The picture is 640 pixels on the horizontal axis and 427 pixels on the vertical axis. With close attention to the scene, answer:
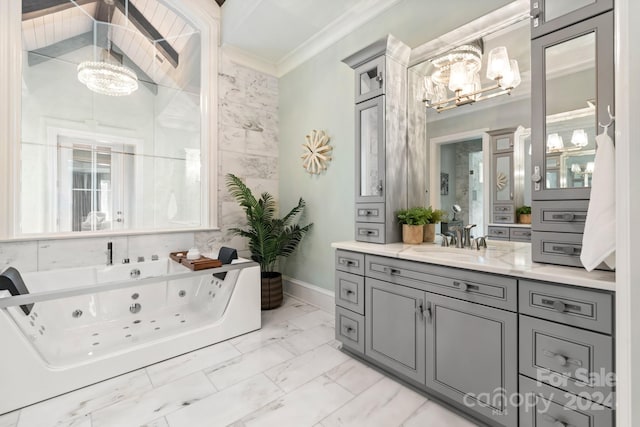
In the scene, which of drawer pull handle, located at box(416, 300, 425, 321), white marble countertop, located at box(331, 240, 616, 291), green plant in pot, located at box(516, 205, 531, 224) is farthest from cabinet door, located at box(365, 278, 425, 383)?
green plant in pot, located at box(516, 205, 531, 224)

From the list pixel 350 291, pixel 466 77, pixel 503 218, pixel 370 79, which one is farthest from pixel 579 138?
pixel 350 291

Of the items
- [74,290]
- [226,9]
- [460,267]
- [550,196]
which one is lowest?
[74,290]

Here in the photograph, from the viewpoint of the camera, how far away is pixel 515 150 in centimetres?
182

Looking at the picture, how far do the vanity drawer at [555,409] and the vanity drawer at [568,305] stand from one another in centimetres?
31

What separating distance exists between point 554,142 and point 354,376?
72.1 inches

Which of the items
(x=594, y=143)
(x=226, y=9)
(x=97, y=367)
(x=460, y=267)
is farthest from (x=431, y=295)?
(x=226, y=9)

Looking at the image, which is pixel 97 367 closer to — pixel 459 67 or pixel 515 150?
pixel 515 150

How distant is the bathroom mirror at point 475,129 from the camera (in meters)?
1.80

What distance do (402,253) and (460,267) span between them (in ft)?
1.21

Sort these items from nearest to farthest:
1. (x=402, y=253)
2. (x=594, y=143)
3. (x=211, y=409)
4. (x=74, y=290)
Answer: (x=594, y=143) → (x=211, y=409) → (x=402, y=253) → (x=74, y=290)

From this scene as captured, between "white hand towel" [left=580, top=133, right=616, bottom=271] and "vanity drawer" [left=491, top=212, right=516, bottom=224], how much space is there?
701 mm

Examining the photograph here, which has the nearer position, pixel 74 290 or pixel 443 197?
pixel 74 290

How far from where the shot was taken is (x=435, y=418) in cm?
154

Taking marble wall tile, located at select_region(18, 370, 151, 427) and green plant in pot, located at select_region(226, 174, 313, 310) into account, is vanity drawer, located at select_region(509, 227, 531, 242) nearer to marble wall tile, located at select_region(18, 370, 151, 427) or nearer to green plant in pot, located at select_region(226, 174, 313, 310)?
Result: green plant in pot, located at select_region(226, 174, 313, 310)
